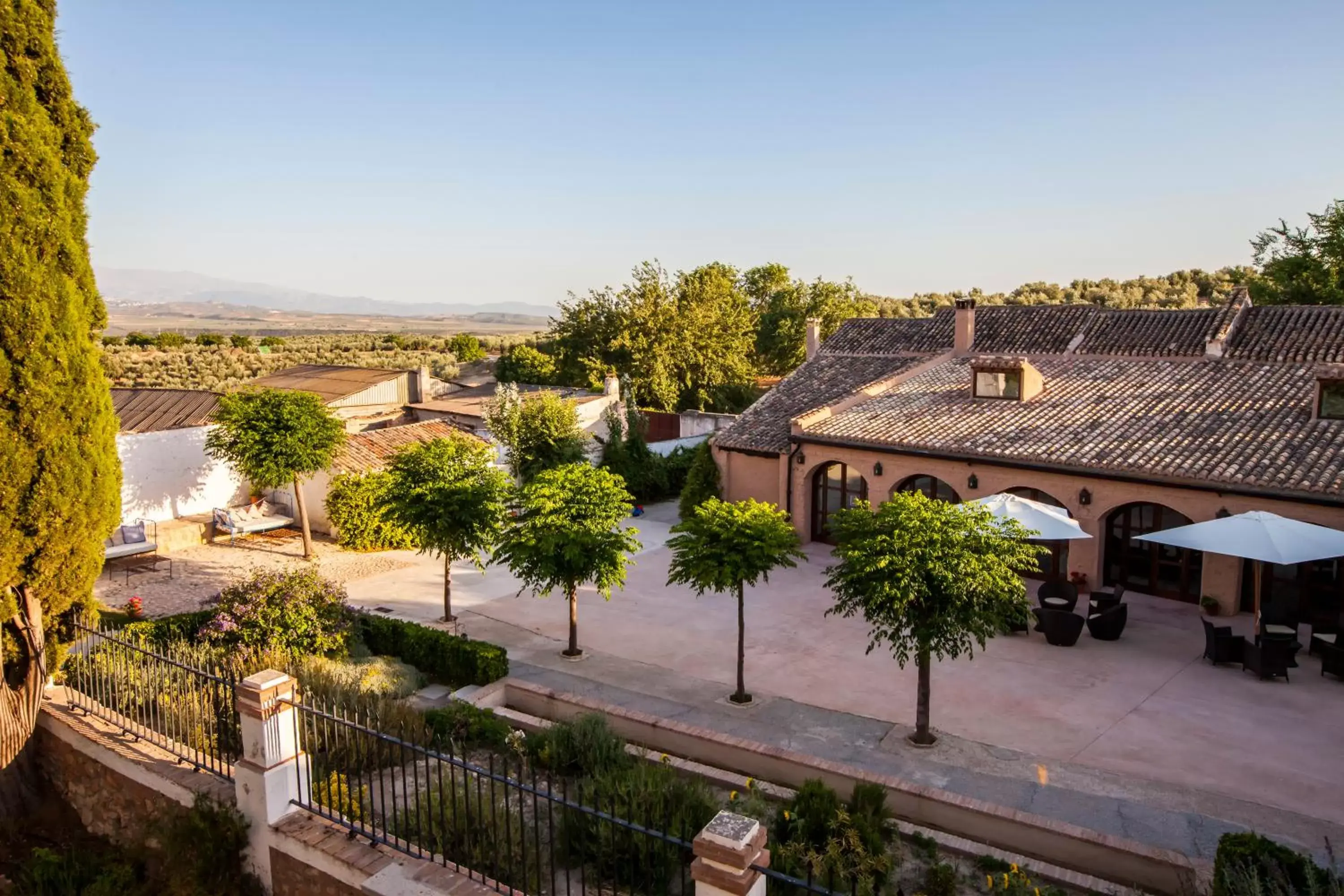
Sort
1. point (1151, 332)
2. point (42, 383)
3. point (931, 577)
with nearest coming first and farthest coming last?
point (42, 383) → point (931, 577) → point (1151, 332)

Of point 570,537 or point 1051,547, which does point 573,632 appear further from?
point 1051,547

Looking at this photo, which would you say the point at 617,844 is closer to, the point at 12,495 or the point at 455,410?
the point at 12,495

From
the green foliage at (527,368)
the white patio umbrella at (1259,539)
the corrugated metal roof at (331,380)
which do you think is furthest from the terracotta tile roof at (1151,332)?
the green foliage at (527,368)

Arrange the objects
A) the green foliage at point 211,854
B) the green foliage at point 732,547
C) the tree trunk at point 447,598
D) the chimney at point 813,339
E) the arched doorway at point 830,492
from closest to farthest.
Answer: the green foliage at point 211,854
the green foliage at point 732,547
the tree trunk at point 447,598
the arched doorway at point 830,492
the chimney at point 813,339

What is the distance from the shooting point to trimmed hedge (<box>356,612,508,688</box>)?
12.8m

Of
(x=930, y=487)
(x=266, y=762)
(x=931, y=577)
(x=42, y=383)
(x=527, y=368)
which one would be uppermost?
(x=42, y=383)

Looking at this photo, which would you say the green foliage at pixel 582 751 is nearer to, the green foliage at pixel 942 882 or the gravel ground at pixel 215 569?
the green foliage at pixel 942 882

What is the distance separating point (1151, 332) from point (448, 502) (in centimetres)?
1860

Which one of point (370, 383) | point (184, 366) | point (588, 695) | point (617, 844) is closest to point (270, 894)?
point (617, 844)

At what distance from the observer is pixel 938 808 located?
887 cm

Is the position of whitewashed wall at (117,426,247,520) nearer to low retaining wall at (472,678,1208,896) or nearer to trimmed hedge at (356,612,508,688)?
trimmed hedge at (356,612,508,688)

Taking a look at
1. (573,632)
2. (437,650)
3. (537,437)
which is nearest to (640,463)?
(537,437)

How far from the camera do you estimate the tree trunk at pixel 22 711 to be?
10203 mm

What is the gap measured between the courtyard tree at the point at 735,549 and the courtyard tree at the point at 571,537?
4.61 ft
